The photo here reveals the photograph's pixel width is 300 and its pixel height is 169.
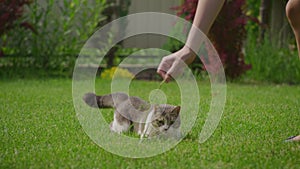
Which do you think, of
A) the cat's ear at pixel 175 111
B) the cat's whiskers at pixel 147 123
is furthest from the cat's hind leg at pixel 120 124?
the cat's ear at pixel 175 111

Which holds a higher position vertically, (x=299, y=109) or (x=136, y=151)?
(x=136, y=151)

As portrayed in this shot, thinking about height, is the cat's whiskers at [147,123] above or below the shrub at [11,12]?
A: above

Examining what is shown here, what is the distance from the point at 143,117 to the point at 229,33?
4.05m

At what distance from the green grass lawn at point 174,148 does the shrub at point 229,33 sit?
1830mm

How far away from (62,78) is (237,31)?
2.53 meters

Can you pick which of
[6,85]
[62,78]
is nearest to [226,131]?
[6,85]

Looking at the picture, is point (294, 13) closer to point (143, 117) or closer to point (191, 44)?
point (191, 44)

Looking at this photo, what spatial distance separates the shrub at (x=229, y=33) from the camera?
6793 millimetres

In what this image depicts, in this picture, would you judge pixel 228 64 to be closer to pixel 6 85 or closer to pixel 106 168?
pixel 6 85

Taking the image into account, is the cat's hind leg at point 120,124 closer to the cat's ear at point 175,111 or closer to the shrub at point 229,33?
the cat's ear at point 175,111

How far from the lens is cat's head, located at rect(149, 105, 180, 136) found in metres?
2.93

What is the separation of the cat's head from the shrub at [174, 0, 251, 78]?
3.97 meters

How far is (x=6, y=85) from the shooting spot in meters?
5.93

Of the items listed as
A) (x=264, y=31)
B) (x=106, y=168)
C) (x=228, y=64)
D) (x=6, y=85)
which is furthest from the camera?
(x=264, y=31)
